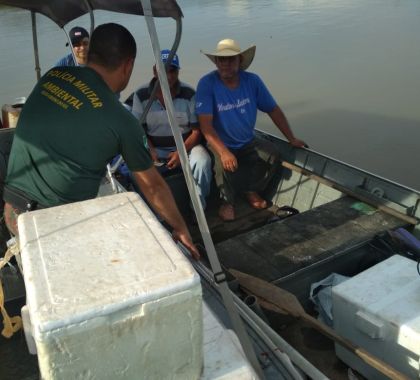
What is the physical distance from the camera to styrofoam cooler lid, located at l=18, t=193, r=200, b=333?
98 cm

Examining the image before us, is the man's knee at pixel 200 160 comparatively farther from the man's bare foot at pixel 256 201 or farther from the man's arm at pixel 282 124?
the man's arm at pixel 282 124

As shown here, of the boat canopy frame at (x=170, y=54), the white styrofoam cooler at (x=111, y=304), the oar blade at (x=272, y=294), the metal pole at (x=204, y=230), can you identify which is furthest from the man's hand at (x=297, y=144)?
the white styrofoam cooler at (x=111, y=304)

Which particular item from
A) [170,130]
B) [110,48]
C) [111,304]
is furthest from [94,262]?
[170,130]

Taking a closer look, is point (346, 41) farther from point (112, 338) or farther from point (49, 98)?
point (112, 338)

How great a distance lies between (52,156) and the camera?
196 centimetres

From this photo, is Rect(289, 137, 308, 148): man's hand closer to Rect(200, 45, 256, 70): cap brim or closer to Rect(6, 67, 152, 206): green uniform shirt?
Rect(200, 45, 256, 70): cap brim

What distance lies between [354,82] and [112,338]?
1043 centimetres

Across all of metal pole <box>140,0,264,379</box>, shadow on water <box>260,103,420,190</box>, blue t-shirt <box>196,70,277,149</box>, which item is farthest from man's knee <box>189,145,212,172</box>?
shadow on water <box>260,103,420,190</box>

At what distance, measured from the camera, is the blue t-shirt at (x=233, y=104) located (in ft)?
12.5

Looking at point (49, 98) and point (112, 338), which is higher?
point (49, 98)

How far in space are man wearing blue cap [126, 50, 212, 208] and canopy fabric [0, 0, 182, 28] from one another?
31.1 inches

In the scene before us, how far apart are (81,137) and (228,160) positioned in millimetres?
1874

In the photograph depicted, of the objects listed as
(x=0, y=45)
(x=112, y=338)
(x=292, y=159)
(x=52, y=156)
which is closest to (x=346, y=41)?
(x=292, y=159)

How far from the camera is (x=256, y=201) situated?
166 inches
